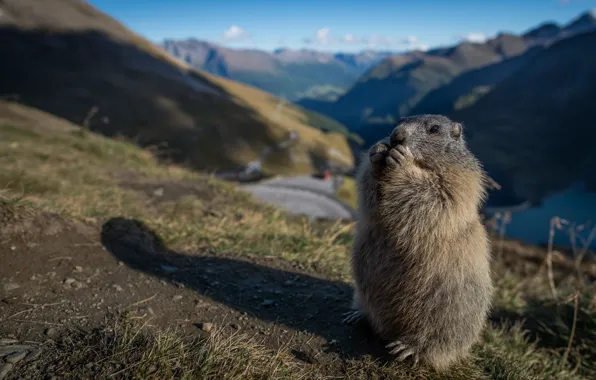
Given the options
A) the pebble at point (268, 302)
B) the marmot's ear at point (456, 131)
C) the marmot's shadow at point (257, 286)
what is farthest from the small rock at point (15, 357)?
the marmot's ear at point (456, 131)

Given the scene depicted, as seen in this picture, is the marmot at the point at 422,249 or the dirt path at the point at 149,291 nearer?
the dirt path at the point at 149,291

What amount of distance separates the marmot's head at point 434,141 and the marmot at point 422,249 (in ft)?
0.04

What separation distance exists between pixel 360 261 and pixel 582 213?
153399 millimetres

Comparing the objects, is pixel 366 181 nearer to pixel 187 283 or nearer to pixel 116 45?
pixel 187 283

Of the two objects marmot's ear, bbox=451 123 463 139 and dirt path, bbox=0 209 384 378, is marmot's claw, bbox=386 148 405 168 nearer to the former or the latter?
marmot's ear, bbox=451 123 463 139

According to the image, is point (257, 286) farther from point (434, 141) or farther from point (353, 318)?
point (434, 141)

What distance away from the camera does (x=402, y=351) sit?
4.57m

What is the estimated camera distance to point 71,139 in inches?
581

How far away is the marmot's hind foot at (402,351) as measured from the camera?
449 centimetres

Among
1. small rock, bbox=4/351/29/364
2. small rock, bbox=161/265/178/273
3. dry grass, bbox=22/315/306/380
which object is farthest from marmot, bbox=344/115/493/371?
small rock, bbox=4/351/29/364

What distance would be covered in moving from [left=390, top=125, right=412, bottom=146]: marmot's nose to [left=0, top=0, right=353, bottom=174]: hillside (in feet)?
288

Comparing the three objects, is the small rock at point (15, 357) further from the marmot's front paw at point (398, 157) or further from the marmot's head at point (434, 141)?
the marmot's head at point (434, 141)

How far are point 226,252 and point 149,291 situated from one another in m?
2.16

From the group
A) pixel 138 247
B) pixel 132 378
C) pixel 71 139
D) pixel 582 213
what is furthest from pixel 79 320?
pixel 582 213
